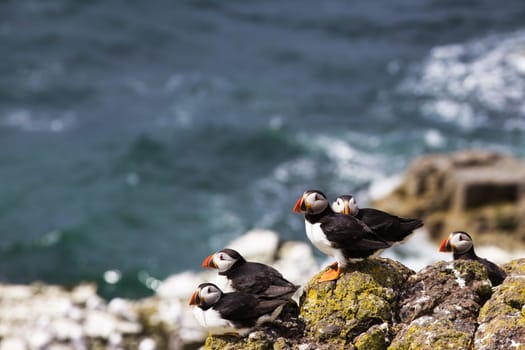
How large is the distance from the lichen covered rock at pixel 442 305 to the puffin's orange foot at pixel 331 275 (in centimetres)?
66

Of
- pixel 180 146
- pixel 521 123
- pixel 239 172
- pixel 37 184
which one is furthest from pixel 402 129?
pixel 37 184

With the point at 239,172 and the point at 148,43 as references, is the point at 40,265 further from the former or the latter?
the point at 148,43

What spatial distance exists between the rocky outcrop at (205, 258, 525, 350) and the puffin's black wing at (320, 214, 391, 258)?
21 centimetres

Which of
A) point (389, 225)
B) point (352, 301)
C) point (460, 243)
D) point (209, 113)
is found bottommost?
point (352, 301)

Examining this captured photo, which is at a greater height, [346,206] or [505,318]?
[346,206]

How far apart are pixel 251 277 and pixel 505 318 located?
2537 millimetres

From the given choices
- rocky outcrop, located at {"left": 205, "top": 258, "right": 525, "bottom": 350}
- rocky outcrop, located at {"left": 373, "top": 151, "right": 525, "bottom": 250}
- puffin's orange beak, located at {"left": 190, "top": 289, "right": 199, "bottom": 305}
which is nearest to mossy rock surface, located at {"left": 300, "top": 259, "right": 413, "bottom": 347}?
rocky outcrop, located at {"left": 205, "top": 258, "right": 525, "bottom": 350}

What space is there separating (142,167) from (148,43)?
1323cm

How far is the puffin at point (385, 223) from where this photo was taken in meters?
8.01

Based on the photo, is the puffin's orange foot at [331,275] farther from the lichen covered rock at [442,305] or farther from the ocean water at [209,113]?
the ocean water at [209,113]

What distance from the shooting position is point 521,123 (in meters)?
31.9

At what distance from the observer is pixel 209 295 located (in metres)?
7.41

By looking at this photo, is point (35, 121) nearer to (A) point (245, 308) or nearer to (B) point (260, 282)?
(B) point (260, 282)

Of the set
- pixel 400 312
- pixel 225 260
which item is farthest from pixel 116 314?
pixel 400 312
